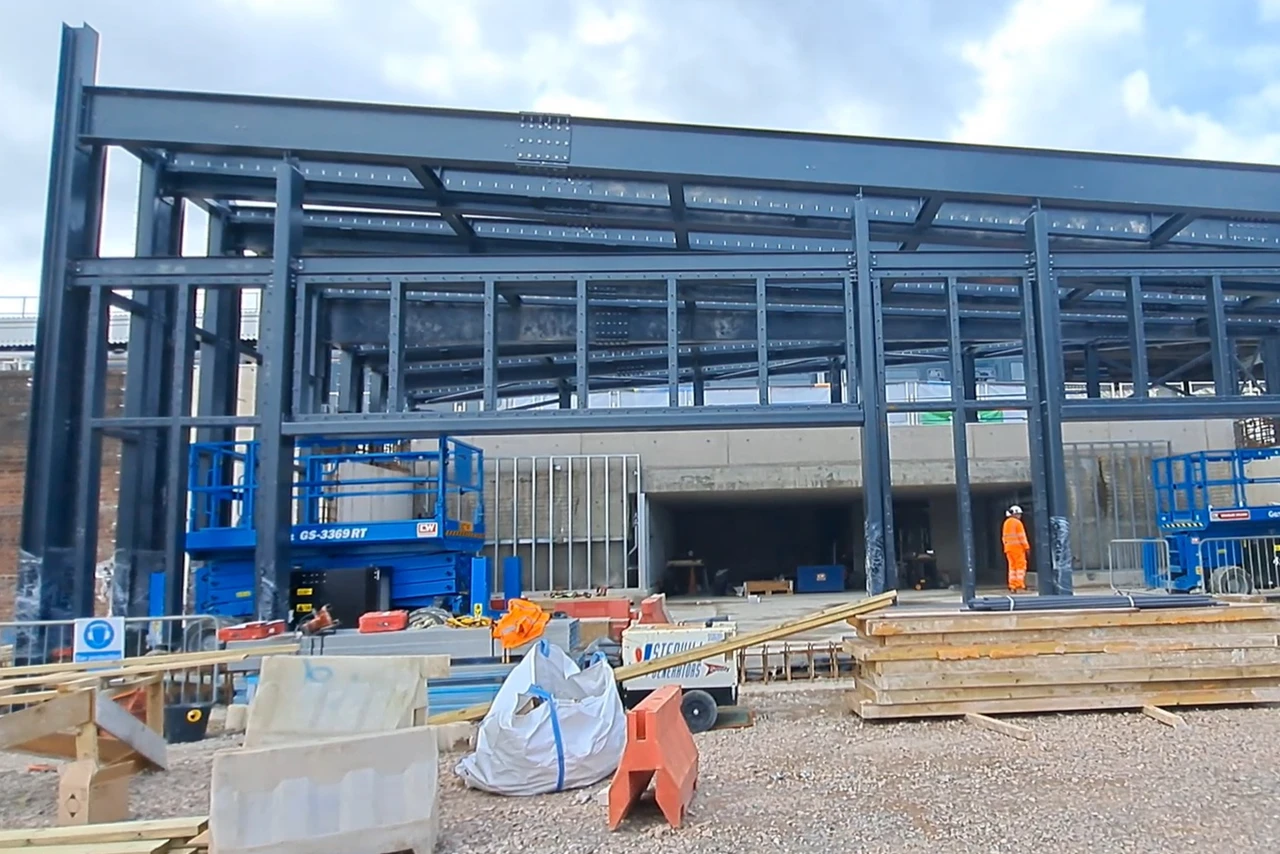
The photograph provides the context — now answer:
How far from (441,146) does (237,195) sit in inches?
128

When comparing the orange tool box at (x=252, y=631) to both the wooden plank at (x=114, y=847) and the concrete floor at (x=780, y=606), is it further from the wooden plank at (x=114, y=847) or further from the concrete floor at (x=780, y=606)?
the concrete floor at (x=780, y=606)

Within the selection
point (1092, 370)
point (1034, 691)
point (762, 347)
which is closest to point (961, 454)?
point (762, 347)

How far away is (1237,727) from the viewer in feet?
26.7

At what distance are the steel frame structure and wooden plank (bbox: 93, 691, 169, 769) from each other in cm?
496

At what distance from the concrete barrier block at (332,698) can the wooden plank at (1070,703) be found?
4.30 m

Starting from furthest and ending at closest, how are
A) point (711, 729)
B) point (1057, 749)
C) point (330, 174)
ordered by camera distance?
point (330, 174) < point (711, 729) < point (1057, 749)

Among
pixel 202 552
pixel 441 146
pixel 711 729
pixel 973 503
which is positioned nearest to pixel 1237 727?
pixel 711 729

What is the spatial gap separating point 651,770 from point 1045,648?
4759 mm

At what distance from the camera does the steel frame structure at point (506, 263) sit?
12.1 m

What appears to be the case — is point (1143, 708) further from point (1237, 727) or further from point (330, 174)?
point (330, 174)

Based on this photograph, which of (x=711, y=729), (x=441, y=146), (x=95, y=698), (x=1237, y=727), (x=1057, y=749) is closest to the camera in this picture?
(x=95, y=698)

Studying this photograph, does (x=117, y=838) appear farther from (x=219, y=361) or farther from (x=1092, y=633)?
(x=219, y=361)

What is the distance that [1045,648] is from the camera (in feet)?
29.0

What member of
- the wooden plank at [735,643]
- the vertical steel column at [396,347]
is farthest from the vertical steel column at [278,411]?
the wooden plank at [735,643]
